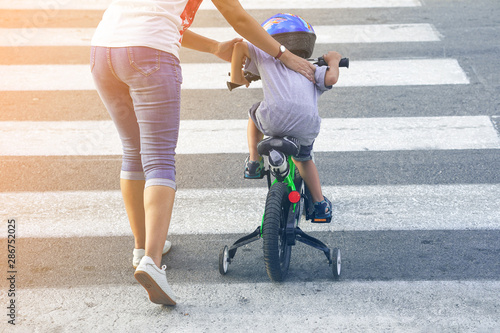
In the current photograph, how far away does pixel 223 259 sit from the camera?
3.27 meters

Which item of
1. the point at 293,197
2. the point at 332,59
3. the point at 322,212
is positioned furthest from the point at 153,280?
the point at 332,59

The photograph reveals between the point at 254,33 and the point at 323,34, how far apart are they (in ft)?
13.0

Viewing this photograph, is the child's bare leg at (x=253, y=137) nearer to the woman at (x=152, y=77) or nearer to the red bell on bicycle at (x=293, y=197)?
the red bell on bicycle at (x=293, y=197)

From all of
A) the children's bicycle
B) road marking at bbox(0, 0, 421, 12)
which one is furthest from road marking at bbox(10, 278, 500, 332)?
road marking at bbox(0, 0, 421, 12)

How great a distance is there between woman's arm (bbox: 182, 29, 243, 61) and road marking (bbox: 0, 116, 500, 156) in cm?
155

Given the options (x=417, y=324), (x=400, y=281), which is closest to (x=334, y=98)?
(x=400, y=281)

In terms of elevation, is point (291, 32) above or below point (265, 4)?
above

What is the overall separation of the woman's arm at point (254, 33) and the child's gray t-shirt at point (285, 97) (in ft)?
0.16

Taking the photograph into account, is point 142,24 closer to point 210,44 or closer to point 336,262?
point 210,44

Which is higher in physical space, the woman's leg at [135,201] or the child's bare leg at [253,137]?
the child's bare leg at [253,137]

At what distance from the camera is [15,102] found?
5500 millimetres

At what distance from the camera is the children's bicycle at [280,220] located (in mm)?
3008

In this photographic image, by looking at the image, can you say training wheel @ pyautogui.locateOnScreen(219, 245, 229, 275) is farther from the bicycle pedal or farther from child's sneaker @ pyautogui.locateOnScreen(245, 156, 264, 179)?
the bicycle pedal

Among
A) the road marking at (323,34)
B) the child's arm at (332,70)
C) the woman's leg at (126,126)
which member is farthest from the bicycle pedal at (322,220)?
the road marking at (323,34)
